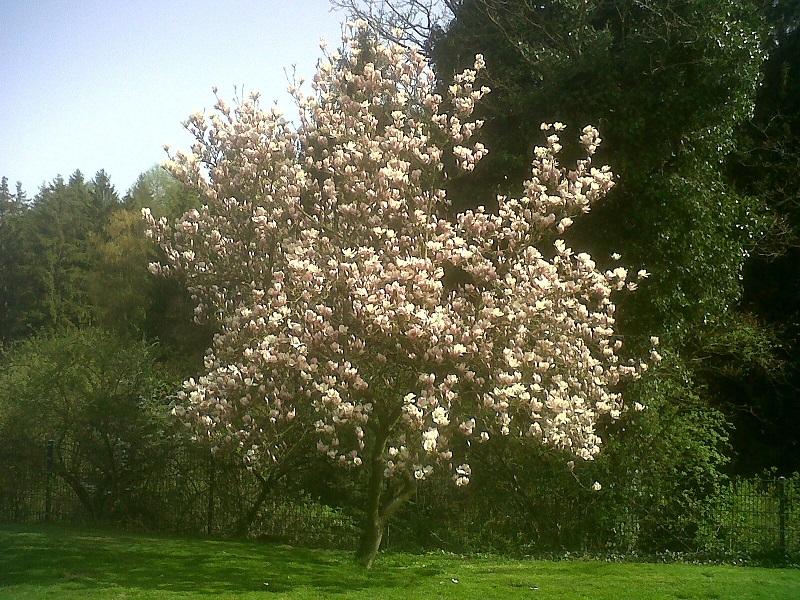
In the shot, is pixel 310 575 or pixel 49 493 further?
pixel 49 493

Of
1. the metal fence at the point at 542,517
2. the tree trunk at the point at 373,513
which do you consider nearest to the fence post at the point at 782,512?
the metal fence at the point at 542,517

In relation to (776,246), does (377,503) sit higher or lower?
lower

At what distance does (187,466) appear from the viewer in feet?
44.6

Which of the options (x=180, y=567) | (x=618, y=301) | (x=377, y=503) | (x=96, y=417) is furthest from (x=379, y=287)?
(x=96, y=417)

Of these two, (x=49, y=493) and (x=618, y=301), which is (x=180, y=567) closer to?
(x=49, y=493)

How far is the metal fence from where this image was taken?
489 inches

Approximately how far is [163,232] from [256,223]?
1.70 metres

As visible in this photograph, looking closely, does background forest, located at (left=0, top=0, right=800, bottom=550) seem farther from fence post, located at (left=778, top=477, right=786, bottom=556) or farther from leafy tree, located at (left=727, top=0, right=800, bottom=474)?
leafy tree, located at (left=727, top=0, right=800, bottom=474)

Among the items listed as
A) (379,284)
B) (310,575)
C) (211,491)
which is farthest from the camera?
(211,491)

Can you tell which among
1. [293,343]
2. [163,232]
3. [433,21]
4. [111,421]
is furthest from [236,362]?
[433,21]

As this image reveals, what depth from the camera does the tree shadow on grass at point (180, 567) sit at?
8.75 metres

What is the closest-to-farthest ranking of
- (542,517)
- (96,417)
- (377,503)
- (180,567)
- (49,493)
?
(180,567)
(377,503)
(542,517)
(96,417)
(49,493)

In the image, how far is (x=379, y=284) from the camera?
8.13 m

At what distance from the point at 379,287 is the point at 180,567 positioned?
14.5 ft
